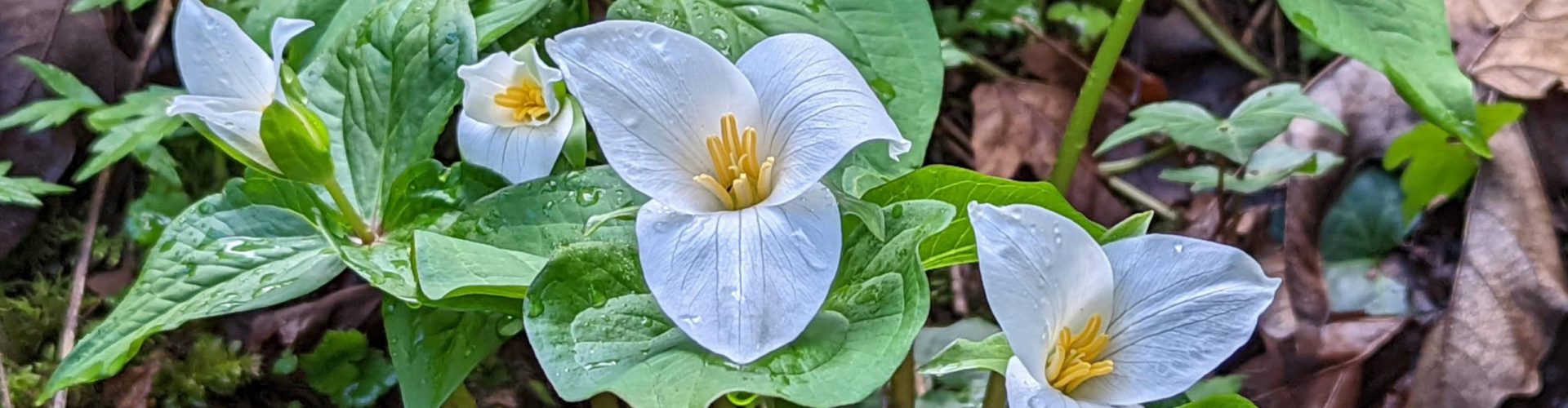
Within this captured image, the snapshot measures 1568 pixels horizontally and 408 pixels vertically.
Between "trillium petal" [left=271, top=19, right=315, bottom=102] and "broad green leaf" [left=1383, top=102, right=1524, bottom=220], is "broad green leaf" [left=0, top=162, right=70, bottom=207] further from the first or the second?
"broad green leaf" [left=1383, top=102, right=1524, bottom=220]

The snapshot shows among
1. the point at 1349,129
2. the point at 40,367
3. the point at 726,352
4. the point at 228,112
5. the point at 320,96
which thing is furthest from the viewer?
the point at 1349,129

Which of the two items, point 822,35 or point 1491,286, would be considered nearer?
point 822,35

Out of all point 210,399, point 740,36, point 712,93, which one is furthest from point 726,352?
point 210,399

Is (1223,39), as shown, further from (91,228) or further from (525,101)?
(91,228)

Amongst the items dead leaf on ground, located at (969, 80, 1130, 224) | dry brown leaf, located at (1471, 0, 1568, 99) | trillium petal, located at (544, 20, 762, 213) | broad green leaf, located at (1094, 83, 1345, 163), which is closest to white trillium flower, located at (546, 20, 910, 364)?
trillium petal, located at (544, 20, 762, 213)

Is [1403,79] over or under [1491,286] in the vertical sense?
over

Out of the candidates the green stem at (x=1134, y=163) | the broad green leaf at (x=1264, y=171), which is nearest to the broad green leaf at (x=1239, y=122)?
the broad green leaf at (x=1264, y=171)

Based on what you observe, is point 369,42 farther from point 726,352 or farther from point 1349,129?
point 1349,129
